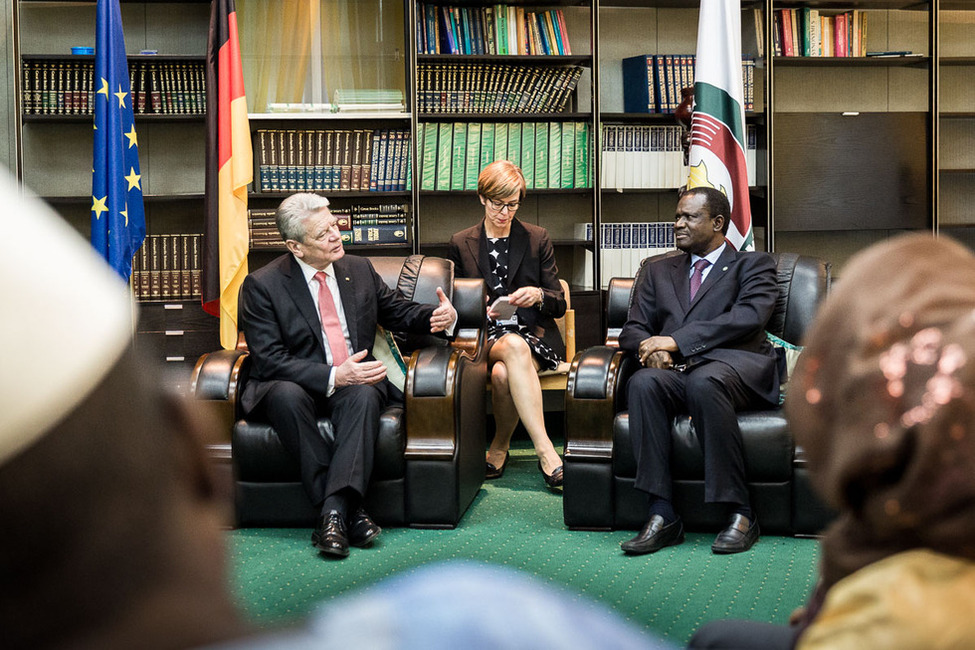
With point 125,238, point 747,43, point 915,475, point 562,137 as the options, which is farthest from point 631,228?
point 915,475

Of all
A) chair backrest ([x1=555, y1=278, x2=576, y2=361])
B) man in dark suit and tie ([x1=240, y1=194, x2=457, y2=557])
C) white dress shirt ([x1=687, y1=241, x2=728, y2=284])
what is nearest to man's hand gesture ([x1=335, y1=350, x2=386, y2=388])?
man in dark suit and tie ([x1=240, y1=194, x2=457, y2=557])

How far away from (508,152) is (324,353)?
2.26 m

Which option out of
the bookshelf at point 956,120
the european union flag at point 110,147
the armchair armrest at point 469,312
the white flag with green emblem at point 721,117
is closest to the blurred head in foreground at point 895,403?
the armchair armrest at point 469,312

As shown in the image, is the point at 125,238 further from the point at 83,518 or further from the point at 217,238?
the point at 83,518

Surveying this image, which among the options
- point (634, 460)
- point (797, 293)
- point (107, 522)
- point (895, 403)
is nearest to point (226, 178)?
point (634, 460)

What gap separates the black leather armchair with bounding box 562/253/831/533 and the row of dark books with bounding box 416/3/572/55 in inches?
92.2

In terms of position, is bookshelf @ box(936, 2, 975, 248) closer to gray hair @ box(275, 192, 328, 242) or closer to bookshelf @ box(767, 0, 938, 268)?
bookshelf @ box(767, 0, 938, 268)

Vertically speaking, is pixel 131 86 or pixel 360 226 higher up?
pixel 131 86

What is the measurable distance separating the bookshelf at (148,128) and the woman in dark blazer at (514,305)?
1596mm

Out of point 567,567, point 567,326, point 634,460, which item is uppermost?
point 567,326

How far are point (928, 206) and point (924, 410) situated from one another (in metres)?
5.69

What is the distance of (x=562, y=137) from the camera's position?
5.72 metres

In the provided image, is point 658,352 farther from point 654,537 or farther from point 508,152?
point 508,152

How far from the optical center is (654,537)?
343 cm
